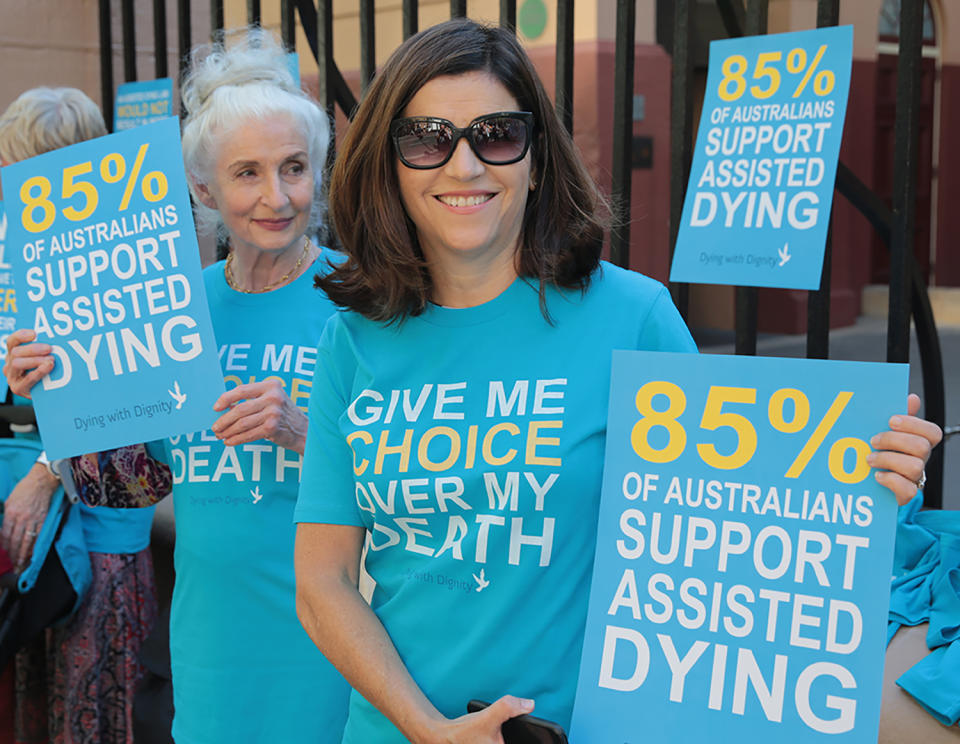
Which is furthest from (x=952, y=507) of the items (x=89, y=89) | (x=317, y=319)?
(x=89, y=89)

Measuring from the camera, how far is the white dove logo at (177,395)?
1979 mm

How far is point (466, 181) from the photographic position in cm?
147

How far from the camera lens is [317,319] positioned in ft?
6.93

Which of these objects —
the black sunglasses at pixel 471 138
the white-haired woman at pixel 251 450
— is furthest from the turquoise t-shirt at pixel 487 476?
the white-haired woman at pixel 251 450

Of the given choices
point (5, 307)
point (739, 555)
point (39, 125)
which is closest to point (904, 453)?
point (739, 555)

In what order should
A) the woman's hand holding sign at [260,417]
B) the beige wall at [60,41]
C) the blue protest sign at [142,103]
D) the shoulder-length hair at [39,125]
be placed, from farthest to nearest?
the beige wall at [60,41] → the blue protest sign at [142,103] → the shoulder-length hair at [39,125] → the woman's hand holding sign at [260,417]

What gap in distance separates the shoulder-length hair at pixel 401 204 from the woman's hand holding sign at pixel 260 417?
1.12 feet

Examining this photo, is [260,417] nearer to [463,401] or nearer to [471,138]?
[463,401]

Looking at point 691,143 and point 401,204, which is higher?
point 691,143

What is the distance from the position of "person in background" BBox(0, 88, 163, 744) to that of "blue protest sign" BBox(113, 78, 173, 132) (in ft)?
3.34

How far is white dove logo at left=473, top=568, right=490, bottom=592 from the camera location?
145 cm

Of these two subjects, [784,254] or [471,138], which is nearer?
[471,138]

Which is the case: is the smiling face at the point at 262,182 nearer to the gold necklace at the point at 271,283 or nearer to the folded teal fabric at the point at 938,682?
the gold necklace at the point at 271,283

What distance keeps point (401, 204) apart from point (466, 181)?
0.54ft
